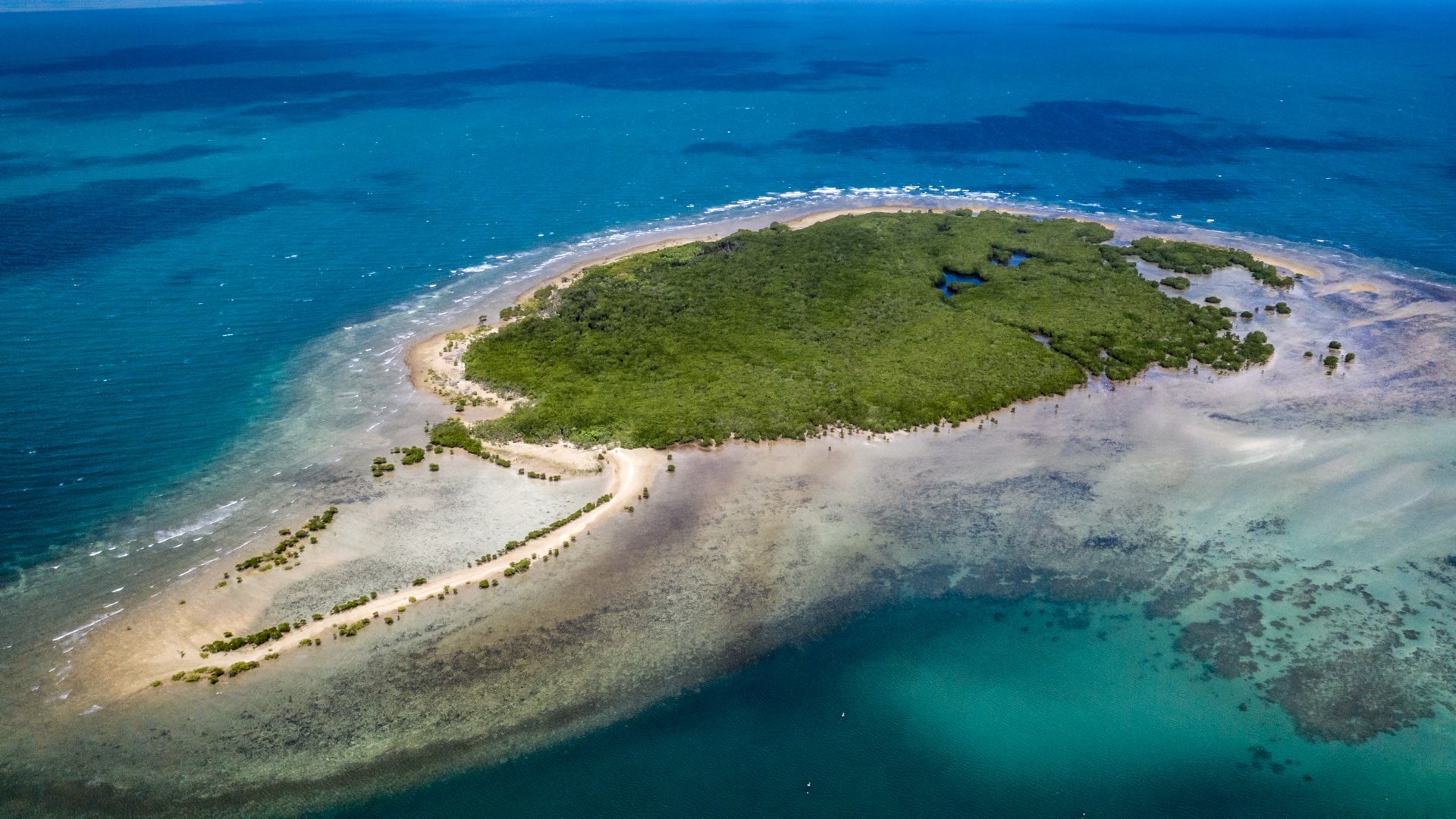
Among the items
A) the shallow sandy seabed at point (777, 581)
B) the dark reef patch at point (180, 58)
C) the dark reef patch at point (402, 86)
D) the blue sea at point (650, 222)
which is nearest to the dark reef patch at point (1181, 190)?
the blue sea at point (650, 222)

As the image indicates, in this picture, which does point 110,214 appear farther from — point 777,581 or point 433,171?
point 777,581

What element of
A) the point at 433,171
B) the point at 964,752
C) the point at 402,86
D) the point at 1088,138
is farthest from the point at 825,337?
the point at 402,86

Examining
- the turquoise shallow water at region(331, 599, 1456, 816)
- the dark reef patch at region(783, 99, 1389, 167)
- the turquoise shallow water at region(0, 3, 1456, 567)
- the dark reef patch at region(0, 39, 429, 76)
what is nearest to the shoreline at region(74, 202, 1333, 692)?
the turquoise shallow water at region(0, 3, 1456, 567)

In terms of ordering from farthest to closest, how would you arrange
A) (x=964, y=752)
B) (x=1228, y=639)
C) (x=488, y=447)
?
1. (x=488, y=447)
2. (x=1228, y=639)
3. (x=964, y=752)

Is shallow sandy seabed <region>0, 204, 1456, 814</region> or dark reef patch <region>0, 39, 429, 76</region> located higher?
dark reef patch <region>0, 39, 429, 76</region>

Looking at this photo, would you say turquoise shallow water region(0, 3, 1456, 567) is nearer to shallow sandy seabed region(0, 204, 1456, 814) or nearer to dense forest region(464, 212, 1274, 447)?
shallow sandy seabed region(0, 204, 1456, 814)

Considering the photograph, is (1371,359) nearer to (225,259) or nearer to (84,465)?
(84,465)
